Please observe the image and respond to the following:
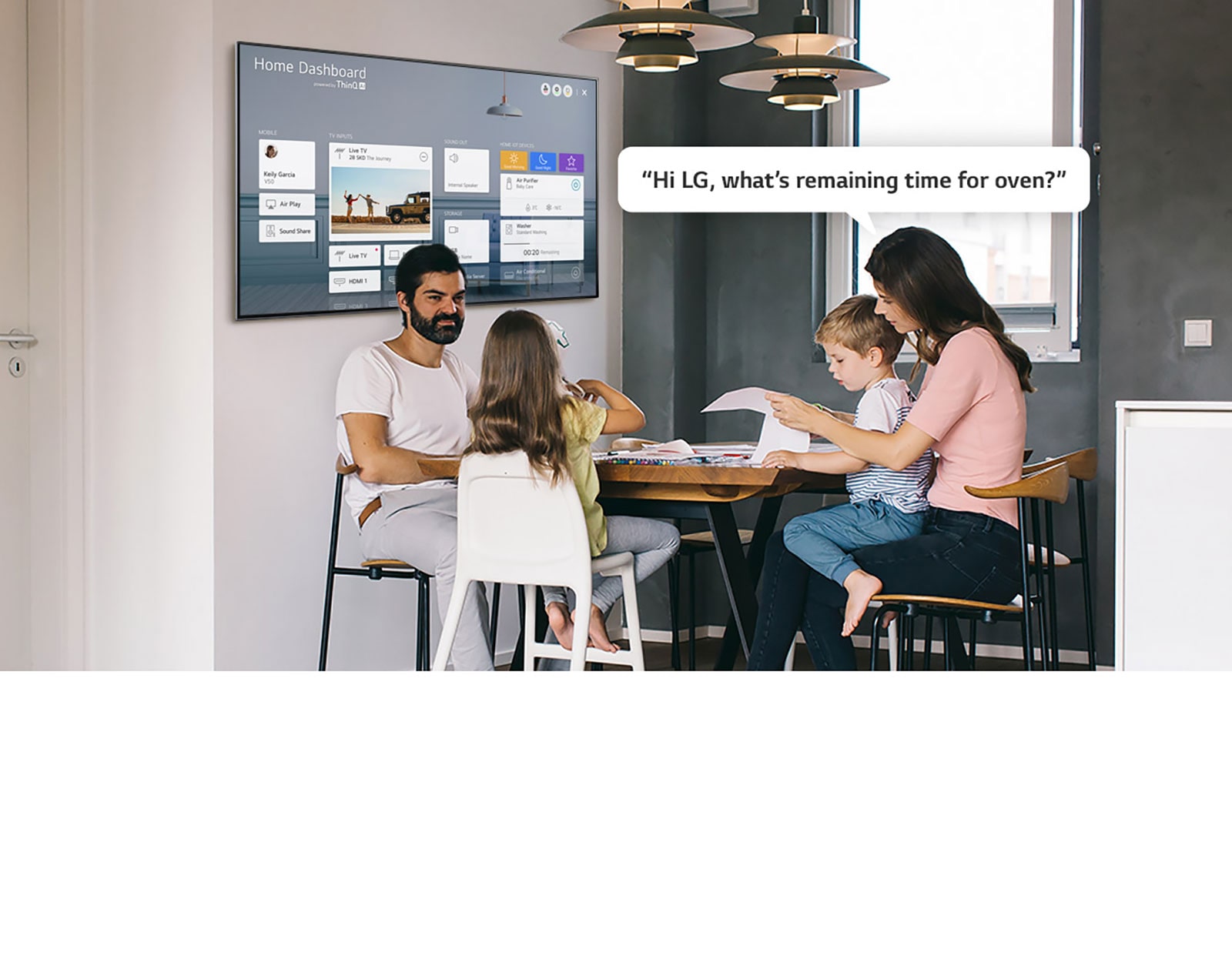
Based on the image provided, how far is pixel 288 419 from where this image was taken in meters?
4.00

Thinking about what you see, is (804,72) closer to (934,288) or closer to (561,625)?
(934,288)

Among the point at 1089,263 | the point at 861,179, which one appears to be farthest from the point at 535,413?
the point at 1089,263

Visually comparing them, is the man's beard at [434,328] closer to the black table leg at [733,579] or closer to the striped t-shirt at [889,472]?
the black table leg at [733,579]

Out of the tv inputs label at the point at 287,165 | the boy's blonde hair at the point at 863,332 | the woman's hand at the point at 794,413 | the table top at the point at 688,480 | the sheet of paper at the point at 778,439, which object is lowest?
the table top at the point at 688,480

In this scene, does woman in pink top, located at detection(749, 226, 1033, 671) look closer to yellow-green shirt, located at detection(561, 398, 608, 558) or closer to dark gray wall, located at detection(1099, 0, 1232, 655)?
yellow-green shirt, located at detection(561, 398, 608, 558)

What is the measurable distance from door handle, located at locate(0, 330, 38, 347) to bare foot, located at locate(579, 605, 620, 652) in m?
1.76

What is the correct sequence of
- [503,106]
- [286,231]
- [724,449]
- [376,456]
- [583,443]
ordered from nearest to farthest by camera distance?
1. [583,443]
2. [376,456]
3. [724,449]
4. [286,231]
5. [503,106]

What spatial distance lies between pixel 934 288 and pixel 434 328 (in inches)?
57.5

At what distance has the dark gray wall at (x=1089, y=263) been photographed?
423cm

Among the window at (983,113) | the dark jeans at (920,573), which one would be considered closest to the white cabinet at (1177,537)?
the dark jeans at (920,573)

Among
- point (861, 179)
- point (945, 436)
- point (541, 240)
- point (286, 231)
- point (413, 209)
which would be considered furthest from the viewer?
point (541, 240)
